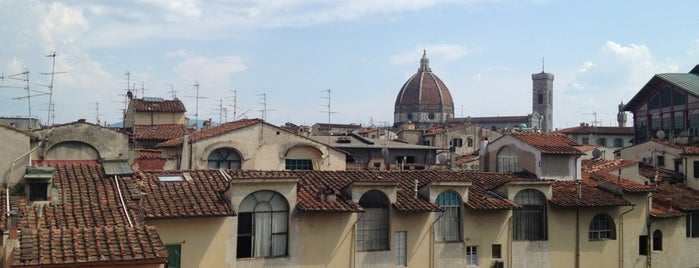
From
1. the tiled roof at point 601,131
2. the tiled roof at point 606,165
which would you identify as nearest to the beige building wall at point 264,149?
the tiled roof at point 606,165

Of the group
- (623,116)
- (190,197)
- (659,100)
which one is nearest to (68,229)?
(190,197)

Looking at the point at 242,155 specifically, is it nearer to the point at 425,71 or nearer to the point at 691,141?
the point at 691,141

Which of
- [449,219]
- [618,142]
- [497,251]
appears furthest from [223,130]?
[618,142]

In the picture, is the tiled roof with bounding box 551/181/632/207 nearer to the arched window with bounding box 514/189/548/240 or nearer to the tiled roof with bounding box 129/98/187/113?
the arched window with bounding box 514/189/548/240

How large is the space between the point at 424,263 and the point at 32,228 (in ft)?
39.6

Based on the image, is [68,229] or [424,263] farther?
[424,263]

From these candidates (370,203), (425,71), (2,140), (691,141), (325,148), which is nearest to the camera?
(2,140)

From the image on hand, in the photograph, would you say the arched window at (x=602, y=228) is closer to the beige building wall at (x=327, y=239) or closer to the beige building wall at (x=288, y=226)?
the beige building wall at (x=327, y=239)

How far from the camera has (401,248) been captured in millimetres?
22109

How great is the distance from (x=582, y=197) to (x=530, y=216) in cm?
237

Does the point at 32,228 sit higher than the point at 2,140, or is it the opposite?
the point at 2,140

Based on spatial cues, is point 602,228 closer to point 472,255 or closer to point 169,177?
point 472,255

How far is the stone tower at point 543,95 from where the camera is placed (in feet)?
447

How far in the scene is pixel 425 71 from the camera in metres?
130
